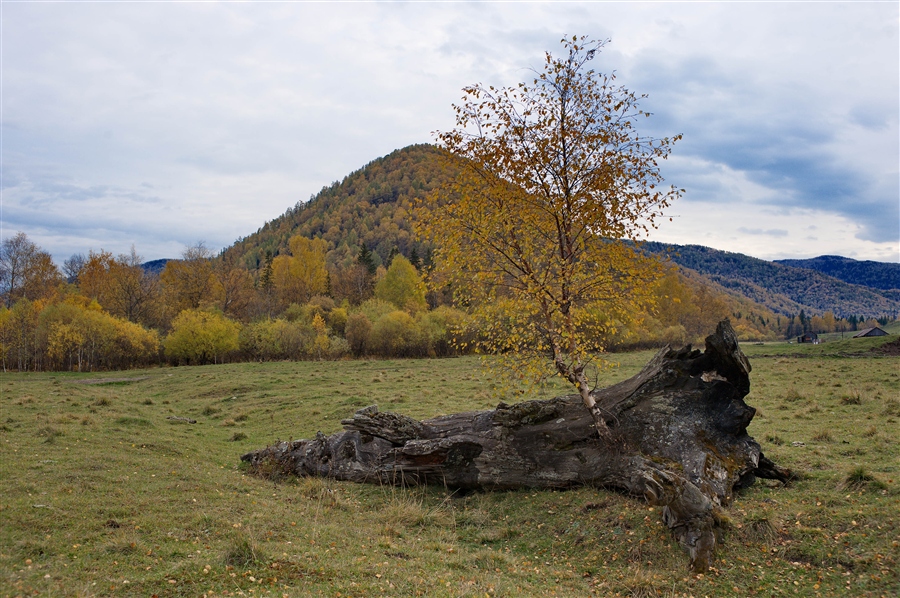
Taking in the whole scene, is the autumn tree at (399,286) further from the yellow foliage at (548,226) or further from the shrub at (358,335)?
the yellow foliage at (548,226)

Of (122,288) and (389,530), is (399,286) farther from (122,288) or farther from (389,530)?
(389,530)

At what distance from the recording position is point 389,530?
10484 mm

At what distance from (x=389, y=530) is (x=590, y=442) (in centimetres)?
583

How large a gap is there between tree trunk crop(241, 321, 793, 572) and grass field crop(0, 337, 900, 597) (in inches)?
21.8

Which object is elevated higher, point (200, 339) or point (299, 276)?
point (299, 276)

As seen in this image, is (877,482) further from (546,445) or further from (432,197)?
(432,197)

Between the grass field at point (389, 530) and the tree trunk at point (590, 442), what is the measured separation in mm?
554

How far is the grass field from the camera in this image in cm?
739

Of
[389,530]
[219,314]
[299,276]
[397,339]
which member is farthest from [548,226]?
[299,276]

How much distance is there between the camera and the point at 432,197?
13.2 m

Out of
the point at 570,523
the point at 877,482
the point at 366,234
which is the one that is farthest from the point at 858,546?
the point at 366,234

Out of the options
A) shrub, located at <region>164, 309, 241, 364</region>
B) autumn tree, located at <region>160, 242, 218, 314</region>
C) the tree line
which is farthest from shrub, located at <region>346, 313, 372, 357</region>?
autumn tree, located at <region>160, 242, 218, 314</region>

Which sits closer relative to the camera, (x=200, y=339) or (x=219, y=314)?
(x=200, y=339)

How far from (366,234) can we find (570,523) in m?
157
